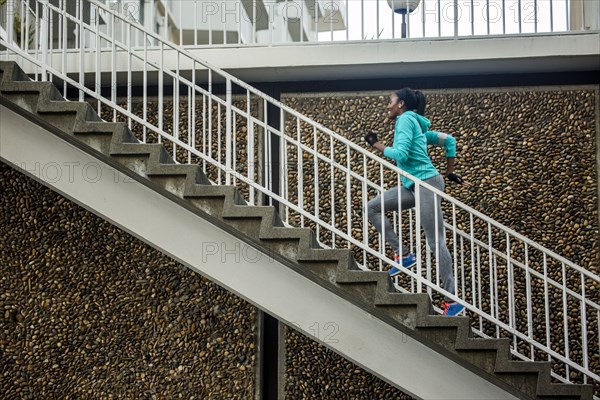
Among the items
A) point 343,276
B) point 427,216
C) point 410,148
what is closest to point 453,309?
point 427,216

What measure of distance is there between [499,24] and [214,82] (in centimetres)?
262

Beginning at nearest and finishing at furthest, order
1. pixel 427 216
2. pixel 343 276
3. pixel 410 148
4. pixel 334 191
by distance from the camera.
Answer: pixel 343 276, pixel 427 216, pixel 410 148, pixel 334 191

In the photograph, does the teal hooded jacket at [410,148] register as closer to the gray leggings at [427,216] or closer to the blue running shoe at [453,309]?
the gray leggings at [427,216]

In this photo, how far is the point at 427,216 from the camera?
651 cm

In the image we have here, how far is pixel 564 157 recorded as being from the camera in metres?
8.07

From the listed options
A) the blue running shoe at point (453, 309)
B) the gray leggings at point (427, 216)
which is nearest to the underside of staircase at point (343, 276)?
the blue running shoe at point (453, 309)

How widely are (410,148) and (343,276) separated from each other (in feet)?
3.82

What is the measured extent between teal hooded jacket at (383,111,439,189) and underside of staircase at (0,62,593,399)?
88 cm

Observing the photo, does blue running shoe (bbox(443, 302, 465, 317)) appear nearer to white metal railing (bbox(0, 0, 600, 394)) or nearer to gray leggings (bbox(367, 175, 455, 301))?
gray leggings (bbox(367, 175, 455, 301))

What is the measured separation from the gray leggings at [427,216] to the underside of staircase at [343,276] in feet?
1.76

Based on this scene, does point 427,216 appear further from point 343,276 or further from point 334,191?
point 334,191

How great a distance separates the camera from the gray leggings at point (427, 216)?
6496mm

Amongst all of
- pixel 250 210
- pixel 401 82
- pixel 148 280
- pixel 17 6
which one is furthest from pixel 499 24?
pixel 17 6

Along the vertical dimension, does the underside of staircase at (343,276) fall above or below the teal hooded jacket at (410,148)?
below
